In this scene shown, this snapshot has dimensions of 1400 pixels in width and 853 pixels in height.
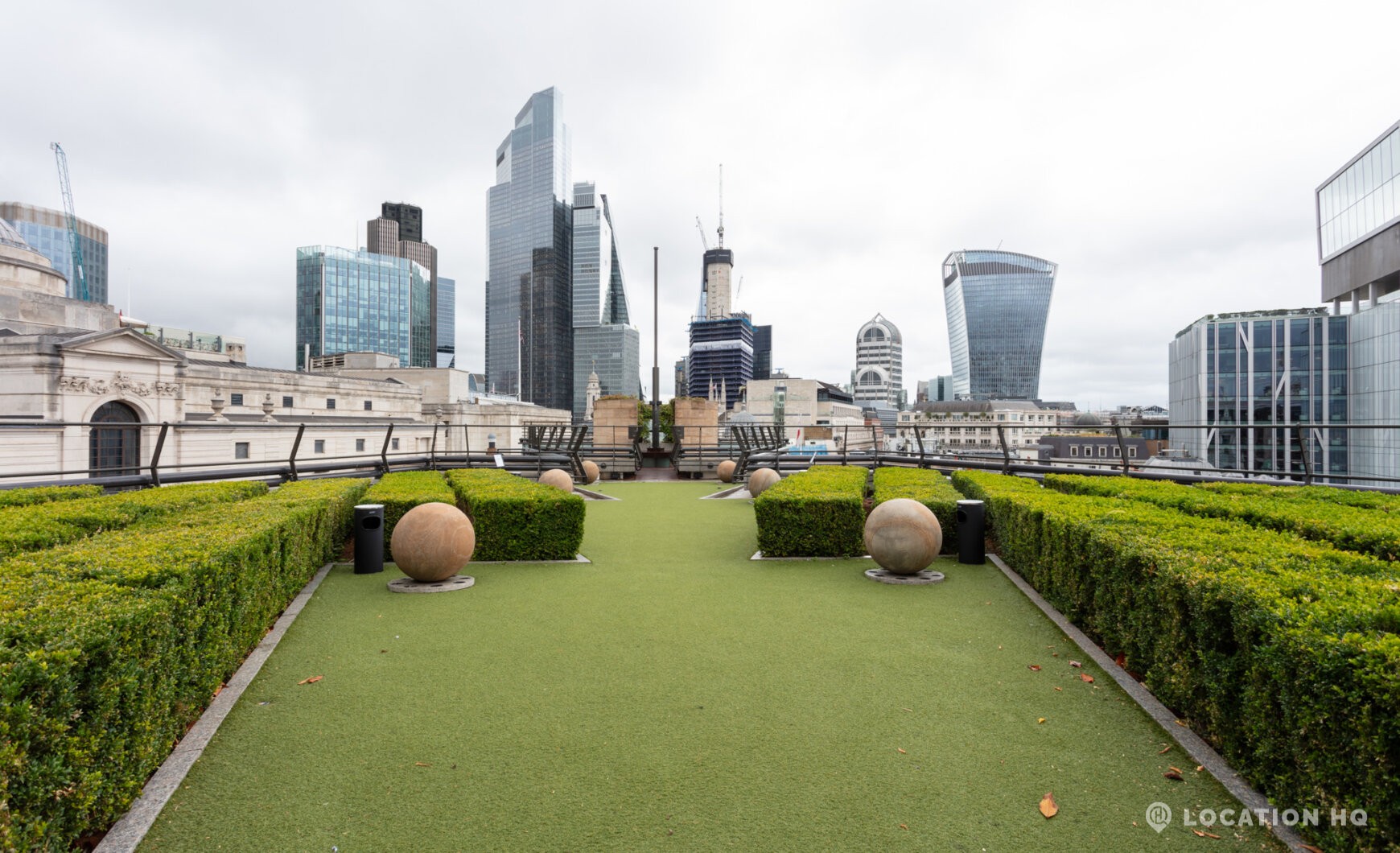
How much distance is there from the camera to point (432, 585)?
7785 mm

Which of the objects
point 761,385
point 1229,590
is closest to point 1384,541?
point 1229,590

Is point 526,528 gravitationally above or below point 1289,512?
below

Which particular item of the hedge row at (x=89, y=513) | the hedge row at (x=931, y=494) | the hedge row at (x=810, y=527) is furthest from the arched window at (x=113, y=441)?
the hedge row at (x=931, y=494)

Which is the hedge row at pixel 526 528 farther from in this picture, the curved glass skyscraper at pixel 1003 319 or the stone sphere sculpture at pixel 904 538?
the curved glass skyscraper at pixel 1003 319

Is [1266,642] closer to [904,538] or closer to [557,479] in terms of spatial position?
[904,538]

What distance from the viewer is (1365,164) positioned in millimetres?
44094

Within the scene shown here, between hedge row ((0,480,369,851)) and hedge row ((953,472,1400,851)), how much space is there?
4743 millimetres

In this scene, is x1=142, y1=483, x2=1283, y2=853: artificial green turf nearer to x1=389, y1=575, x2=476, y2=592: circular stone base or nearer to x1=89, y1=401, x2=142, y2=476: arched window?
x1=389, y1=575, x2=476, y2=592: circular stone base

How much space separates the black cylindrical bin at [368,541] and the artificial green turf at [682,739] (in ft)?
6.12

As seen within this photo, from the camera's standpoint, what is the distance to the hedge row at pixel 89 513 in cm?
540

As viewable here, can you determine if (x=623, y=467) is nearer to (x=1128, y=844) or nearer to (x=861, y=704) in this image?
(x=861, y=704)

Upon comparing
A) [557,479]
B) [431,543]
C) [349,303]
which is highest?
[349,303]

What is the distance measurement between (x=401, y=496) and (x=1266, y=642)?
977 centimetres
